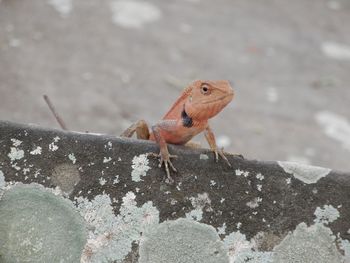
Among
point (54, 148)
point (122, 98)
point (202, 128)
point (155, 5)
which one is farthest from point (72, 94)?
point (54, 148)

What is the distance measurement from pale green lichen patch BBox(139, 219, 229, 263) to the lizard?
0.42 meters

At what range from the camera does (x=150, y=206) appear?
2.63m

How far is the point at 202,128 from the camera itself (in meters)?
3.48

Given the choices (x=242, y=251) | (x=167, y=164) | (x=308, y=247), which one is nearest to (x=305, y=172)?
(x=308, y=247)

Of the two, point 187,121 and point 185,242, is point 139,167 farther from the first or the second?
point 187,121

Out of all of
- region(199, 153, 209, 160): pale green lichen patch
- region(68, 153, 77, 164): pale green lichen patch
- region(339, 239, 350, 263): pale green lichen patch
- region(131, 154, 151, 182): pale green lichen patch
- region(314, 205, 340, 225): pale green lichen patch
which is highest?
region(68, 153, 77, 164): pale green lichen patch

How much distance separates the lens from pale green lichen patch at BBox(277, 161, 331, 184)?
2.76m

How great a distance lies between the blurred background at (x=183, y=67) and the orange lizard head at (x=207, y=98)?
11.6 ft

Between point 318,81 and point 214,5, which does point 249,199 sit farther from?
point 214,5

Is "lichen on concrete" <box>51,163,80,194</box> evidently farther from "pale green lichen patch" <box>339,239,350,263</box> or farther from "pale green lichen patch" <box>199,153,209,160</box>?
"pale green lichen patch" <box>339,239,350,263</box>

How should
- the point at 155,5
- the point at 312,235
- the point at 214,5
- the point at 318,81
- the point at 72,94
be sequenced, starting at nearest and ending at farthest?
the point at 312,235 < the point at 72,94 < the point at 318,81 < the point at 155,5 < the point at 214,5

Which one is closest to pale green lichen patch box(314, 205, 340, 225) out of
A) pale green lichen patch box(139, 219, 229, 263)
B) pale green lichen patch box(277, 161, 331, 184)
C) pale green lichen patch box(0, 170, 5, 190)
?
pale green lichen patch box(277, 161, 331, 184)

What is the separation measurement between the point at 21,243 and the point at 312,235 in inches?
47.9

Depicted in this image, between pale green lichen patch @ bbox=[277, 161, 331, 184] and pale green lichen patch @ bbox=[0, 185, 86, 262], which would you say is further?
pale green lichen patch @ bbox=[277, 161, 331, 184]
